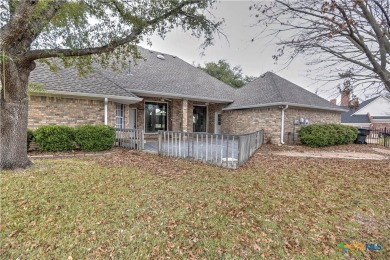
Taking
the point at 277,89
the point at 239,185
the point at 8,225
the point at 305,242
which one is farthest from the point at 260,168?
the point at 277,89

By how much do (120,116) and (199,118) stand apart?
723 cm

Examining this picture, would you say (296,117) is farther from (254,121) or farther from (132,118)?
(132,118)

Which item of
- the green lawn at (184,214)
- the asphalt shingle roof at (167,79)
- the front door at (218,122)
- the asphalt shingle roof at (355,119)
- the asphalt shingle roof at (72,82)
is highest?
the asphalt shingle roof at (167,79)

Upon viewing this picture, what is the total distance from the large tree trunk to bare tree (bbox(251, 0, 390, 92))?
19.7 ft

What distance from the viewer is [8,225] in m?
3.15

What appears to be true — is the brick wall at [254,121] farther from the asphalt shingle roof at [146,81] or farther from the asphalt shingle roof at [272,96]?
the asphalt shingle roof at [146,81]

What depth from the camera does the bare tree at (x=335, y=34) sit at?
123 inches

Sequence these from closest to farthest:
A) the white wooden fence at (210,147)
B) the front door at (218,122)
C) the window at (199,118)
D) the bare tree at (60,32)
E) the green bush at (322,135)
→ the bare tree at (60,32)
the white wooden fence at (210,147)
the green bush at (322,135)
the window at (199,118)
the front door at (218,122)

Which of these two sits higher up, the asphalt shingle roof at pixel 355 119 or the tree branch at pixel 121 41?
the tree branch at pixel 121 41

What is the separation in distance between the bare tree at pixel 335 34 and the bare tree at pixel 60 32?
372 centimetres

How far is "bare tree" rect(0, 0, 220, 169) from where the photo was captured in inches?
199

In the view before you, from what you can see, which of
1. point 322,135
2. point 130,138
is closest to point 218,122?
point 322,135

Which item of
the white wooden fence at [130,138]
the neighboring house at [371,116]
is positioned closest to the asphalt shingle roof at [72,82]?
the white wooden fence at [130,138]

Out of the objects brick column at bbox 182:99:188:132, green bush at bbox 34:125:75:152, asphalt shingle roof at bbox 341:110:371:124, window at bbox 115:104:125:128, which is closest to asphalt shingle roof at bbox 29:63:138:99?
window at bbox 115:104:125:128
